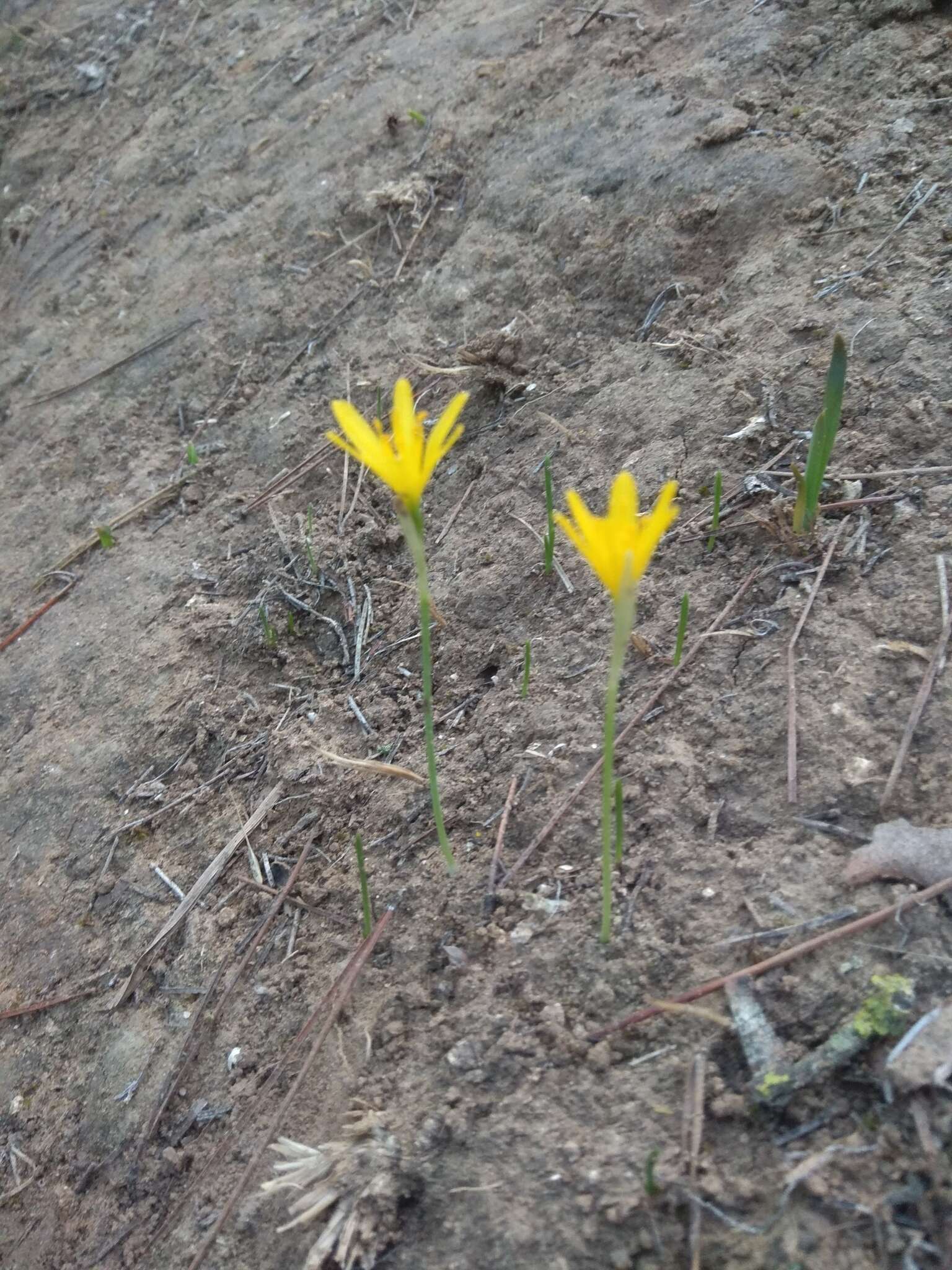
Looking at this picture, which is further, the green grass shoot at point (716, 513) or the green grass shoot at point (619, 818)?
the green grass shoot at point (716, 513)

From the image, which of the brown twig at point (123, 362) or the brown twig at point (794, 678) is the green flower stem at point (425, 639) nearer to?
the brown twig at point (794, 678)

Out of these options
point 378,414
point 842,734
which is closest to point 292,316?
point 378,414

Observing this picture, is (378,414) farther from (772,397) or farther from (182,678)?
(772,397)

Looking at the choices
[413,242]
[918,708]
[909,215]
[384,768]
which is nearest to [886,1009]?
[918,708]

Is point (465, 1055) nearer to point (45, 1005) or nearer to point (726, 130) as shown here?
point (45, 1005)

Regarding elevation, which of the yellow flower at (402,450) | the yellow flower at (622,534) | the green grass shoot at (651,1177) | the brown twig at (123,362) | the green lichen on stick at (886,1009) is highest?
the yellow flower at (402,450)

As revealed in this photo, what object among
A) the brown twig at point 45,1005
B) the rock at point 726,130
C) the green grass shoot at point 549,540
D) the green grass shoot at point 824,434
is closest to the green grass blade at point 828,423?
the green grass shoot at point 824,434
